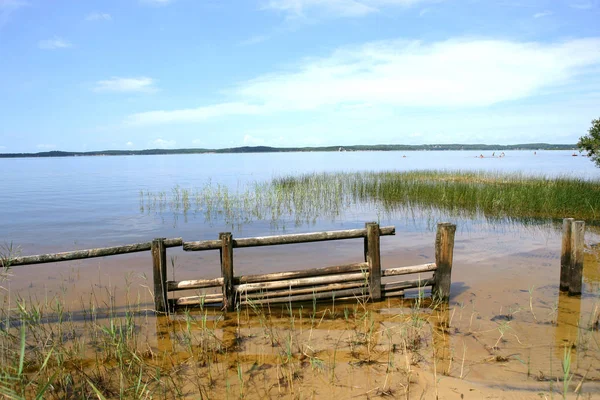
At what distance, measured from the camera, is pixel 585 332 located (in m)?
5.60

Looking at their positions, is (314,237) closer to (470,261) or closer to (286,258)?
(286,258)

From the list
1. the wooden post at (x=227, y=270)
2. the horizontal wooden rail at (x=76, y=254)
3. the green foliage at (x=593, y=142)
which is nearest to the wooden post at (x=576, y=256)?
the wooden post at (x=227, y=270)

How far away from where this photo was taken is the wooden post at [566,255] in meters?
6.99

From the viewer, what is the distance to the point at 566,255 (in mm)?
7094

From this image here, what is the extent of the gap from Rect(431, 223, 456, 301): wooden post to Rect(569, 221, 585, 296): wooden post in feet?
6.72

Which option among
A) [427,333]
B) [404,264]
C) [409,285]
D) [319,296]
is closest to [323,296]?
[319,296]

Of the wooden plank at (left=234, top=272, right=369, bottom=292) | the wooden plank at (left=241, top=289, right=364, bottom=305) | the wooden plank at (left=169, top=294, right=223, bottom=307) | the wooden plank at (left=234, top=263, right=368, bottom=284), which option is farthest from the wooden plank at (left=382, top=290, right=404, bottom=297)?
the wooden plank at (left=169, top=294, right=223, bottom=307)

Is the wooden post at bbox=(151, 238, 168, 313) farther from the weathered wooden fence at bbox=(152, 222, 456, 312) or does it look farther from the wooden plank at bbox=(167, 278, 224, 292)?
the wooden plank at bbox=(167, 278, 224, 292)

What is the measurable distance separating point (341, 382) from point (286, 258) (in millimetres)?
6745

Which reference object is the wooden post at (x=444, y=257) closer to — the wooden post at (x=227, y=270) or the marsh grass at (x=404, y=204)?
the wooden post at (x=227, y=270)

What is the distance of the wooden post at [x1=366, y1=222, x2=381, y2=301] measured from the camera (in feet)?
22.1

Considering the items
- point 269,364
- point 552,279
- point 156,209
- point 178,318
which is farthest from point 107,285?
point 156,209

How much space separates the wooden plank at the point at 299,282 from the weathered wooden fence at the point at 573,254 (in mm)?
3494

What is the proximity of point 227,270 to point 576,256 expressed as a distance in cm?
584
